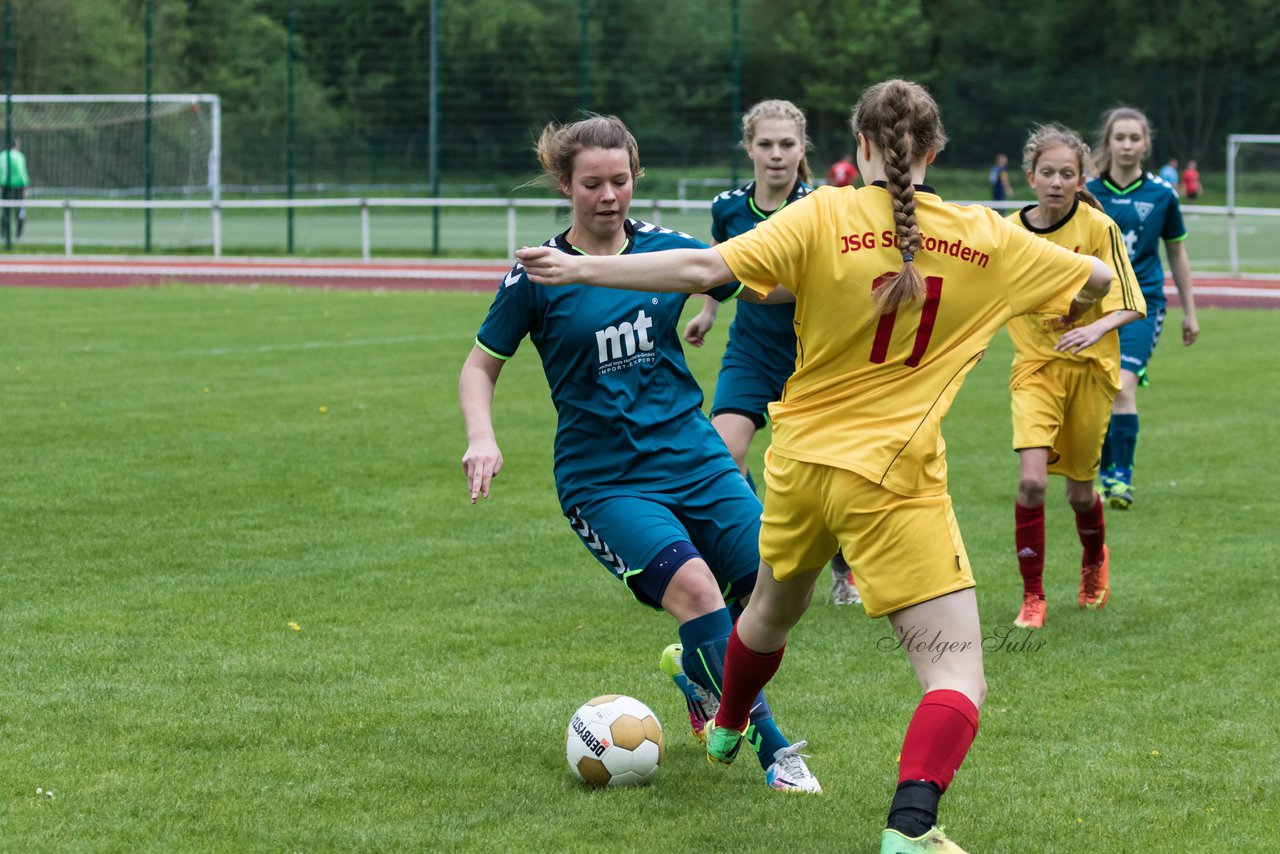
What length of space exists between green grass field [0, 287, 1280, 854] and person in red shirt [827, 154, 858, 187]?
22.3 meters

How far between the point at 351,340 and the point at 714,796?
12.1 meters

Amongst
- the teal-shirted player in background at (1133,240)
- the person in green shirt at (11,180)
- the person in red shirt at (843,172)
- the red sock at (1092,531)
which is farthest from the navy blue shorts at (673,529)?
the person in red shirt at (843,172)

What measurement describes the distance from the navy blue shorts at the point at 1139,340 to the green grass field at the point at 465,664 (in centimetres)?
79

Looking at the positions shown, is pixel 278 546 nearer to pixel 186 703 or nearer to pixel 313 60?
pixel 186 703

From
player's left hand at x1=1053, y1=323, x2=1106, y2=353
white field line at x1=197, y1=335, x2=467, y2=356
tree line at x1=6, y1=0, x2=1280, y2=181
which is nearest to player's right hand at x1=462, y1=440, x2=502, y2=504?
player's left hand at x1=1053, y1=323, x2=1106, y2=353

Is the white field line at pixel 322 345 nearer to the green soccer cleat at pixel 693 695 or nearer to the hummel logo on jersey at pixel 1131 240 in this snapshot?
the hummel logo on jersey at pixel 1131 240

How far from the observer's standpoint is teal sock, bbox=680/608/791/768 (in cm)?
454

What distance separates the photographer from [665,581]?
4.52 m

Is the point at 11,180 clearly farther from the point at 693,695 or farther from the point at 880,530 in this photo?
the point at 880,530

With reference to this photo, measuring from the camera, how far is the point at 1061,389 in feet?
22.0

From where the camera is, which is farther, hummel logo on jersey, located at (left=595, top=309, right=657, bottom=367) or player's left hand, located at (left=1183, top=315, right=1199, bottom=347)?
player's left hand, located at (left=1183, top=315, right=1199, bottom=347)

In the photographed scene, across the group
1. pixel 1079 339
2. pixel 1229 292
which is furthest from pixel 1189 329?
pixel 1229 292

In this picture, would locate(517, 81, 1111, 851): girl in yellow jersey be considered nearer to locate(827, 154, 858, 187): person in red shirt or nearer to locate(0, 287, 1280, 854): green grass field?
locate(0, 287, 1280, 854): green grass field

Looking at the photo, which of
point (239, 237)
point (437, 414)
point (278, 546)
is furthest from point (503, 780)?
point (239, 237)
